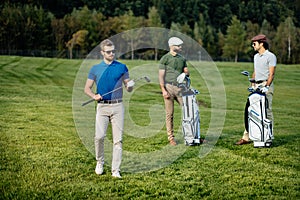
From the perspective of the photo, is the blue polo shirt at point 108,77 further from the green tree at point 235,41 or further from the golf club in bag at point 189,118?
the green tree at point 235,41

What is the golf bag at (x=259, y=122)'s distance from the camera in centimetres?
959

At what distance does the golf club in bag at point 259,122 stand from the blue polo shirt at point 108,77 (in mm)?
3598

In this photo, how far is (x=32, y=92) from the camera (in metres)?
23.9

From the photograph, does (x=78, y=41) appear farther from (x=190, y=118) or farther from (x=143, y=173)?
(x=143, y=173)

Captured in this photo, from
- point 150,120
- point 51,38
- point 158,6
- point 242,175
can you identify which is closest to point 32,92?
point 150,120

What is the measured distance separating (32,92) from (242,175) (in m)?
18.1

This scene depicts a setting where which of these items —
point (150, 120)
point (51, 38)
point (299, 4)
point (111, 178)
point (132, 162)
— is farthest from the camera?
point (299, 4)

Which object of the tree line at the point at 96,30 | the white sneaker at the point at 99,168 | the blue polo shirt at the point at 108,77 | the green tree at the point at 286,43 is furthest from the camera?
the green tree at the point at 286,43

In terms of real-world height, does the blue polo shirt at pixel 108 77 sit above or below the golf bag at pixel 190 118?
above

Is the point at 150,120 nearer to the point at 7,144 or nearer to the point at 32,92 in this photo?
the point at 7,144

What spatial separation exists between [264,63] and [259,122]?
1.27 metres

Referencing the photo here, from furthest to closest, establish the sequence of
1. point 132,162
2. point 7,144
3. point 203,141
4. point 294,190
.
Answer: point 203,141 → point 7,144 → point 132,162 → point 294,190

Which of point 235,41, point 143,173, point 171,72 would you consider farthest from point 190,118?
point 235,41


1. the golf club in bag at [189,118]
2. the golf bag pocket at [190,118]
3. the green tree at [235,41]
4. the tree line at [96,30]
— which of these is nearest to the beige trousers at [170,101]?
the golf club in bag at [189,118]
